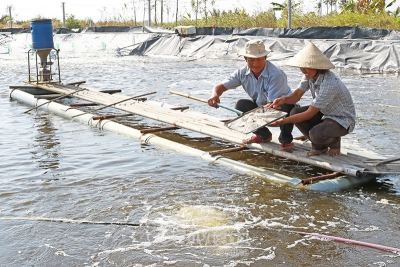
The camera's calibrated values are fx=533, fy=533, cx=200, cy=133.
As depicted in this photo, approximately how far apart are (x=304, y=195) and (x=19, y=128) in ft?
15.2

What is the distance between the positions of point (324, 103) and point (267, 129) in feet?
2.97

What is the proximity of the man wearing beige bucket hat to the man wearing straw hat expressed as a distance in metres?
0.29

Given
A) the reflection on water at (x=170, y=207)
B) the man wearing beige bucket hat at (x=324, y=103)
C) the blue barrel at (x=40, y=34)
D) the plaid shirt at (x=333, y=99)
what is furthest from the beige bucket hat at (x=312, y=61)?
the blue barrel at (x=40, y=34)

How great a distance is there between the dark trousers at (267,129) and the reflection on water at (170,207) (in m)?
0.35

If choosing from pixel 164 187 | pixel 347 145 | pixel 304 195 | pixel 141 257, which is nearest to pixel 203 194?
pixel 164 187

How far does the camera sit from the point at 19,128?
757 cm

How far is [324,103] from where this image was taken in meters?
4.68

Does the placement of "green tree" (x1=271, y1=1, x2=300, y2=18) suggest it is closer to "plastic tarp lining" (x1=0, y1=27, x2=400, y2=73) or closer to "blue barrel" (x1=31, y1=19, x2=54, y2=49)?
"plastic tarp lining" (x1=0, y1=27, x2=400, y2=73)

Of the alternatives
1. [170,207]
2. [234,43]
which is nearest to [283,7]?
[234,43]

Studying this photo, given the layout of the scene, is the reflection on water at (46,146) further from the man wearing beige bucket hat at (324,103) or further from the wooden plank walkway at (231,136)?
the man wearing beige bucket hat at (324,103)

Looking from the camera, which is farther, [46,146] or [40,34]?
[40,34]

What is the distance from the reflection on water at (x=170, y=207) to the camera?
3.51m

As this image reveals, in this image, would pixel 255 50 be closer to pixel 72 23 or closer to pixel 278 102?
pixel 278 102

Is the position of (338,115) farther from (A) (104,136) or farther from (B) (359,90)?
(B) (359,90)
